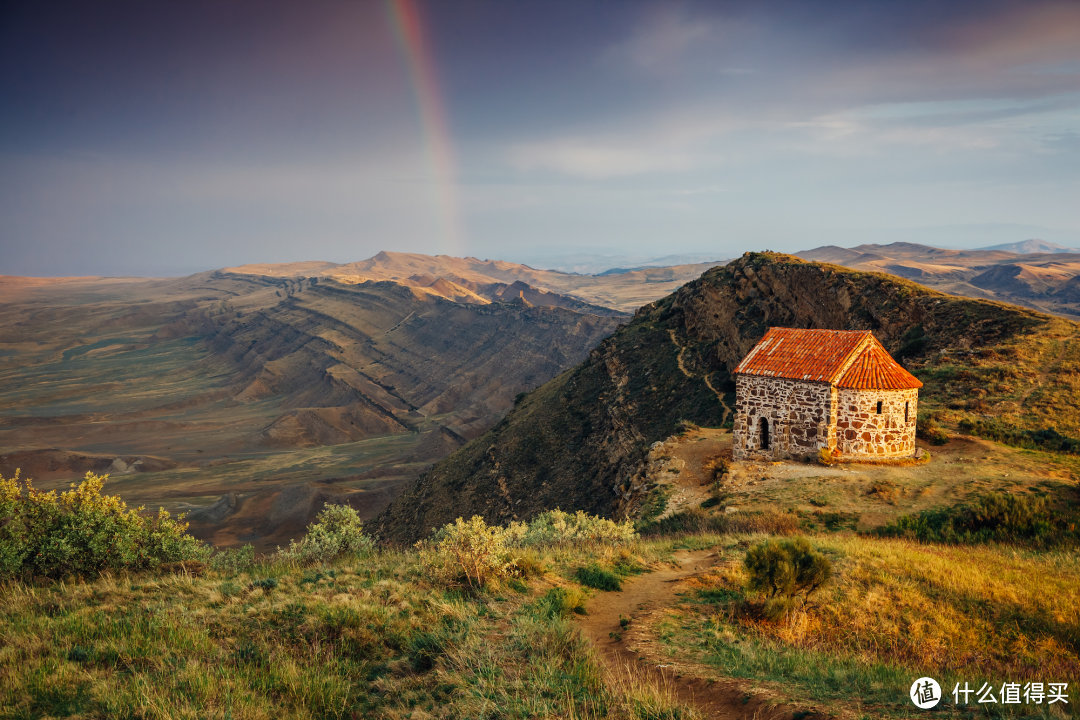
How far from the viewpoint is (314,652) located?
24.3 ft

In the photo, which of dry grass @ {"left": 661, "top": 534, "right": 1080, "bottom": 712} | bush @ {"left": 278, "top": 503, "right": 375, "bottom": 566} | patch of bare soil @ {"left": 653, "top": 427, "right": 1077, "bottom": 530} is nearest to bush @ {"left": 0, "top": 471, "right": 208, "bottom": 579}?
bush @ {"left": 278, "top": 503, "right": 375, "bottom": 566}

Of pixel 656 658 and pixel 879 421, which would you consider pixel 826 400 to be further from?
pixel 656 658

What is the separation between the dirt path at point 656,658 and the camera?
20.0ft

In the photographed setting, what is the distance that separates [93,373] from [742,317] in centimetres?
15191

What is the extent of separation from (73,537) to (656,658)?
37.1 feet

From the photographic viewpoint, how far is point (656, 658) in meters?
7.90

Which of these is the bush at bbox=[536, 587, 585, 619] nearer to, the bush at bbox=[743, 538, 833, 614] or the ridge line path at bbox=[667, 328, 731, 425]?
the bush at bbox=[743, 538, 833, 614]

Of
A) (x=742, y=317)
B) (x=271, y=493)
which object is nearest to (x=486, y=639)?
(x=742, y=317)

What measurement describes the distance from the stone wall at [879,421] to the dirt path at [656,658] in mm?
12400

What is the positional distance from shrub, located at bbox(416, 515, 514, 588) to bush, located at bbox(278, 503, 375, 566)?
4069mm

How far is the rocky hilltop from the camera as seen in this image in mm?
30250

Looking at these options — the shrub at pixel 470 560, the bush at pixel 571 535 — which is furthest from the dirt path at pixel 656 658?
the bush at pixel 571 535

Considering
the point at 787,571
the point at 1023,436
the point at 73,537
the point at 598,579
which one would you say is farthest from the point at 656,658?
the point at 1023,436

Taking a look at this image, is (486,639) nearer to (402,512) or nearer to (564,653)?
(564,653)
